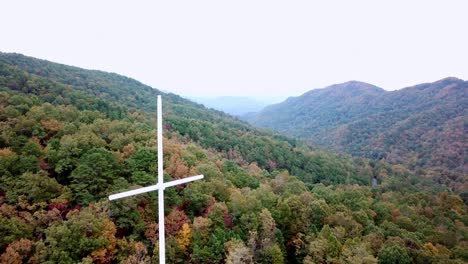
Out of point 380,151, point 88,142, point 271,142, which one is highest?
point 88,142

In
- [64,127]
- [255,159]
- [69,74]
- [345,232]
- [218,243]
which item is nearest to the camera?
[218,243]

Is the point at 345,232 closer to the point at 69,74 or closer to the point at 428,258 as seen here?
the point at 428,258

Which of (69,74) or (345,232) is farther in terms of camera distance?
(69,74)

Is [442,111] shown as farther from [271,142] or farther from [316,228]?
[316,228]

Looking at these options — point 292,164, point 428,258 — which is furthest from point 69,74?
point 428,258

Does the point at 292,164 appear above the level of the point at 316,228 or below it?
below

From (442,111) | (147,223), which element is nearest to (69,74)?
(147,223)

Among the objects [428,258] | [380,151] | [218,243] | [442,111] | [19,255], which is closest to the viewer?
[19,255]

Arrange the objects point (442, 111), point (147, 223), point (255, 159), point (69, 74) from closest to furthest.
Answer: point (147, 223), point (255, 159), point (69, 74), point (442, 111)

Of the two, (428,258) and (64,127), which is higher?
(64,127)
